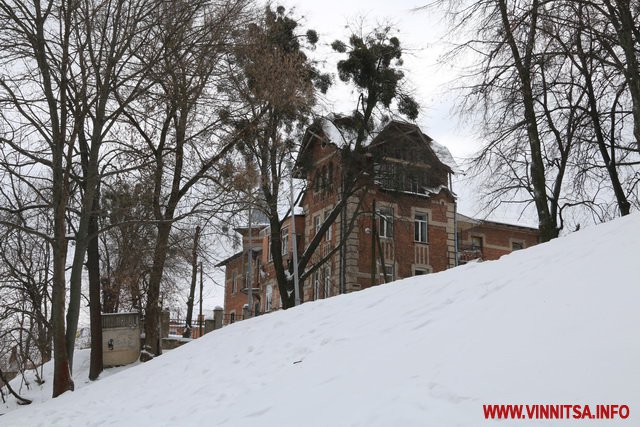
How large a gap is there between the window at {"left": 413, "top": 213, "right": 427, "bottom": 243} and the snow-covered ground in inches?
1087

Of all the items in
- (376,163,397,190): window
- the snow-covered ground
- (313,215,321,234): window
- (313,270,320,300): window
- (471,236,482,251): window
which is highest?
(376,163,397,190): window

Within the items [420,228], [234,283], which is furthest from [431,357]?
[234,283]

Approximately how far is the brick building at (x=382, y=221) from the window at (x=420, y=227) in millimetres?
61

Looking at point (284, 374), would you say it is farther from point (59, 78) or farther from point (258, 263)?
point (258, 263)

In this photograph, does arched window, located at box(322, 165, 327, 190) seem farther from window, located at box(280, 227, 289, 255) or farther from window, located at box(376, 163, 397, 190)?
window, located at box(280, 227, 289, 255)

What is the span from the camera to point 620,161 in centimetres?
2175

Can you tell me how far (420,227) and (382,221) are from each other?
288 cm

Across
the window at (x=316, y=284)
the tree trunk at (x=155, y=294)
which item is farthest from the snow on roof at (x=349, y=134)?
the tree trunk at (x=155, y=294)

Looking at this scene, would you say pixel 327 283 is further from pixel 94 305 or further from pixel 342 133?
pixel 94 305

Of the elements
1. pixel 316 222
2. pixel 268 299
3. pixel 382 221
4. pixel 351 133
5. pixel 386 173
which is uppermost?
pixel 351 133

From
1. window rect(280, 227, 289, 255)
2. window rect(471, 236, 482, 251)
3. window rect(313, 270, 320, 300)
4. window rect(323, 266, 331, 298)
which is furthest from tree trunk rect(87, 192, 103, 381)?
window rect(471, 236, 482, 251)

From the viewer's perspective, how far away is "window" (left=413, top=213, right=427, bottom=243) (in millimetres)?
40344

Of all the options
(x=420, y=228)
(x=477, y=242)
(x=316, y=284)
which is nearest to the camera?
(x=316, y=284)

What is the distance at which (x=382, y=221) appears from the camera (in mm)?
39125
